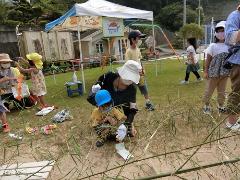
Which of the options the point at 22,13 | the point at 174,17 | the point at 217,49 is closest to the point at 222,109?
the point at 217,49

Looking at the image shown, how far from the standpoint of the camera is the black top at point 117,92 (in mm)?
3840

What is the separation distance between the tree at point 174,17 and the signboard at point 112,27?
29.4m

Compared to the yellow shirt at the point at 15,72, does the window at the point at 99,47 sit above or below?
below

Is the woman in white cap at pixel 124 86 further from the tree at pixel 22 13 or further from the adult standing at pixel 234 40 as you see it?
the tree at pixel 22 13

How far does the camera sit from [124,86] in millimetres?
3848

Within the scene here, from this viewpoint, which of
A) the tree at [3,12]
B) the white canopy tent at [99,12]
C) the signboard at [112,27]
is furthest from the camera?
the tree at [3,12]

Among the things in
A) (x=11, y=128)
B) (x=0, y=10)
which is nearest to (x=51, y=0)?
(x=0, y=10)

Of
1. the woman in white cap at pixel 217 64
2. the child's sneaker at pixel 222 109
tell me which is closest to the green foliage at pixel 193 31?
the woman in white cap at pixel 217 64

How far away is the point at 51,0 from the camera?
2369cm

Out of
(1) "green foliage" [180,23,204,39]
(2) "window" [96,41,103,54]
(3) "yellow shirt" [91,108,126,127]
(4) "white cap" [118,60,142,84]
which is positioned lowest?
(2) "window" [96,41,103,54]

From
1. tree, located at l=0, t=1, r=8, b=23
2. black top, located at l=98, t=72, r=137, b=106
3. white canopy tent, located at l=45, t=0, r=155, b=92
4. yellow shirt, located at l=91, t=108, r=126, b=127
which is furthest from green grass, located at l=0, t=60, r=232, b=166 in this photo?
tree, located at l=0, t=1, r=8, b=23

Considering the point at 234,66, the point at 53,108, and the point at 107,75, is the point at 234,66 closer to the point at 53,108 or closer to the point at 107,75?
the point at 107,75

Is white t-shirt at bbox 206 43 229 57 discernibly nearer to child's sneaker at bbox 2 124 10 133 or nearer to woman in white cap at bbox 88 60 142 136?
woman in white cap at bbox 88 60 142 136

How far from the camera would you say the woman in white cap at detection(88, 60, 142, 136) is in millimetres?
3713
